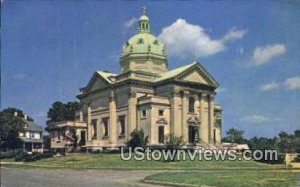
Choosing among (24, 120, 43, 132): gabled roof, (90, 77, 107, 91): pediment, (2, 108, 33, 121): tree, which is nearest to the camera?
(2, 108, 33, 121): tree

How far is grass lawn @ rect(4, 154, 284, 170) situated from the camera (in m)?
16.0

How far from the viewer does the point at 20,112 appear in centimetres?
1486

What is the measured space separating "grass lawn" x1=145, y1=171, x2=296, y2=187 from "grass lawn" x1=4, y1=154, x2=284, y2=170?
380 mm

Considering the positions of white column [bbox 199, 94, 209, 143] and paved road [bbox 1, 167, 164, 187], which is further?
white column [bbox 199, 94, 209, 143]

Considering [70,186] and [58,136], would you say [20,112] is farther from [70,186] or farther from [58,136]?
[58,136]

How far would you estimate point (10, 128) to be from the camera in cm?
1680

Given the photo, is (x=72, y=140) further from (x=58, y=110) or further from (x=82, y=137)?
(x=58, y=110)

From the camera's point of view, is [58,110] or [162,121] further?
[162,121]

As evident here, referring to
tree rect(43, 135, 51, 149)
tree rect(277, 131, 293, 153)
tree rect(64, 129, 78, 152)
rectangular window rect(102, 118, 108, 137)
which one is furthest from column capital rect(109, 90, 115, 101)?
tree rect(277, 131, 293, 153)

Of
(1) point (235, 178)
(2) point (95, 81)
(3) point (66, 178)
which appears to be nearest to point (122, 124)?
(2) point (95, 81)

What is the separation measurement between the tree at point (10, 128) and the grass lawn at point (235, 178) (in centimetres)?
430

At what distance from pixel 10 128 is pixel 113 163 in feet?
16.3

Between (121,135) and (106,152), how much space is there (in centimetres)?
272

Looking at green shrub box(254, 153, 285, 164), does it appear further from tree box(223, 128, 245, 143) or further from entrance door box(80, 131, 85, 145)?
entrance door box(80, 131, 85, 145)
